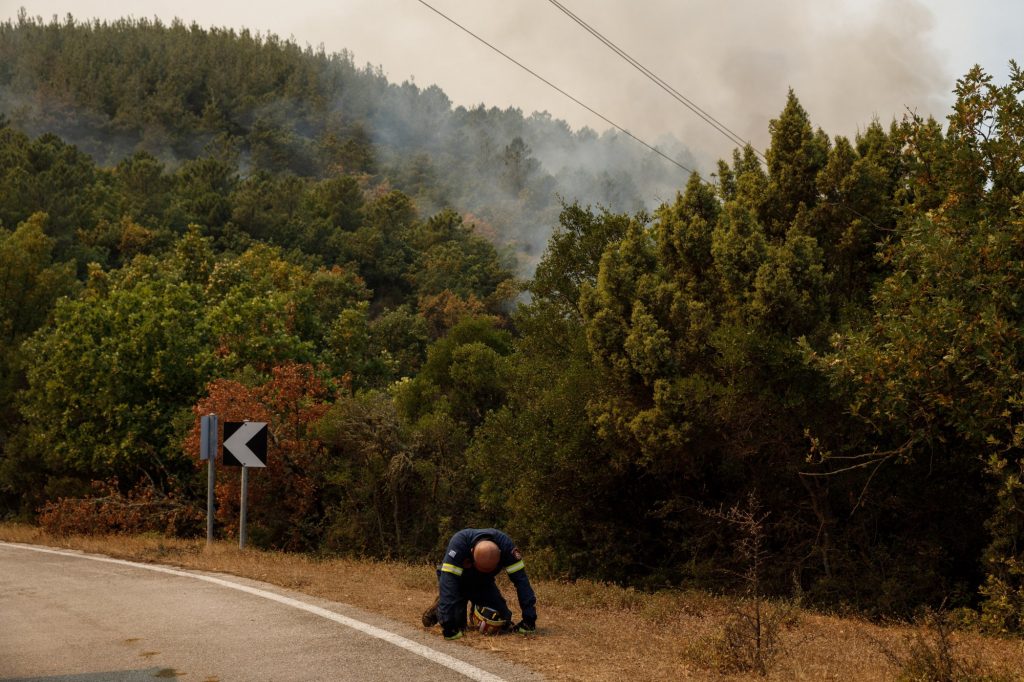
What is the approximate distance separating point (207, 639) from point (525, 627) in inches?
106

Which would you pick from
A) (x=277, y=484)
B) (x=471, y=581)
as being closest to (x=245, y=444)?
(x=277, y=484)

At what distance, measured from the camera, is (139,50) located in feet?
610

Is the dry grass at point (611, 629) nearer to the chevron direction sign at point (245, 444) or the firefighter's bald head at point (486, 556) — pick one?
the firefighter's bald head at point (486, 556)

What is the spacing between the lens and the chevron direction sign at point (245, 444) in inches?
619

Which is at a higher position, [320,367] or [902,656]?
[320,367]

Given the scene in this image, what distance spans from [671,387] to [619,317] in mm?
2135

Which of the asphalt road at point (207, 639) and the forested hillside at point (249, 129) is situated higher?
the forested hillside at point (249, 129)

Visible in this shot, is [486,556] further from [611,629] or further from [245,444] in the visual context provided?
[245,444]

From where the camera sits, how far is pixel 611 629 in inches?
366

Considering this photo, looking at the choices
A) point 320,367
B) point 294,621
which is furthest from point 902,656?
point 320,367

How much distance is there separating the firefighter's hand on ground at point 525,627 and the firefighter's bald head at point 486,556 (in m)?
0.58

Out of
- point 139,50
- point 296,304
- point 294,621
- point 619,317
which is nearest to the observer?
point 294,621

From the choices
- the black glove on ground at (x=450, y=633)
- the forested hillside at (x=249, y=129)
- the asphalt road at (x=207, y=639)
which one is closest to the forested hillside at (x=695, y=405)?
the black glove on ground at (x=450, y=633)

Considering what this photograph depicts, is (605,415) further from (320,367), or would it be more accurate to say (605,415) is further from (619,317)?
(320,367)
